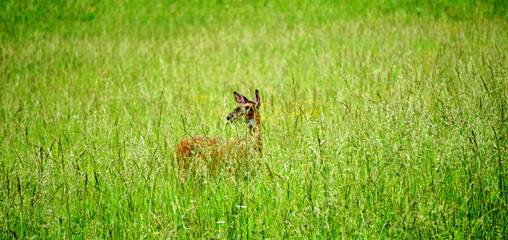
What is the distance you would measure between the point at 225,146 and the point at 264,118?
161 centimetres

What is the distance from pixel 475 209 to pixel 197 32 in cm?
922

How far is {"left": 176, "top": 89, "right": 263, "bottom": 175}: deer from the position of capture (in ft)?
8.53

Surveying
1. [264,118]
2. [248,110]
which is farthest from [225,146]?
[264,118]

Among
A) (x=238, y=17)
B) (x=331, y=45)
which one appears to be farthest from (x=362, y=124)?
(x=238, y=17)

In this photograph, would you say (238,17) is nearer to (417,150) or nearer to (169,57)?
(169,57)

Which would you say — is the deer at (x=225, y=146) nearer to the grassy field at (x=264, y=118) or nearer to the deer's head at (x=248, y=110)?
the deer's head at (x=248, y=110)

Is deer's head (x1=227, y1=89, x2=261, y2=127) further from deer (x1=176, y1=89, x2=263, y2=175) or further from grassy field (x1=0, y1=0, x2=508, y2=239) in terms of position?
grassy field (x1=0, y1=0, x2=508, y2=239)

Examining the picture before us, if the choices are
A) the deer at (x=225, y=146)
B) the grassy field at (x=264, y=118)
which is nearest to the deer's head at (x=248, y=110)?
the deer at (x=225, y=146)

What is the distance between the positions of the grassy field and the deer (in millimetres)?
112

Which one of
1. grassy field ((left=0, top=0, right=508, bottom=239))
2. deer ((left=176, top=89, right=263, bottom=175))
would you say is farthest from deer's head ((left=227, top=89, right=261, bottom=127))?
grassy field ((left=0, top=0, right=508, bottom=239))

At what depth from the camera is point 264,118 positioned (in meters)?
4.34

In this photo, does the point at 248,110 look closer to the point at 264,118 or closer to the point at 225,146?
the point at 225,146

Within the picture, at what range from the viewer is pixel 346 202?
2.34 m

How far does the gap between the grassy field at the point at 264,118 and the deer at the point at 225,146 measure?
112 millimetres
